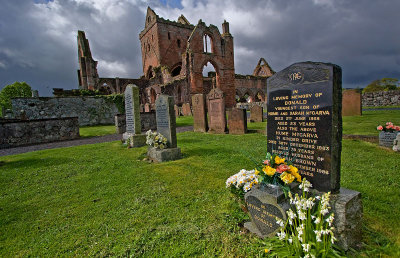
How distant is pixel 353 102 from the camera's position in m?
12.8

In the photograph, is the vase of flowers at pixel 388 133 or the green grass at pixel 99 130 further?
the green grass at pixel 99 130

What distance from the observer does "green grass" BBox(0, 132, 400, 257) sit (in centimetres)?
236

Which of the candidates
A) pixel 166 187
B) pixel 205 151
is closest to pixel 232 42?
pixel 205 151

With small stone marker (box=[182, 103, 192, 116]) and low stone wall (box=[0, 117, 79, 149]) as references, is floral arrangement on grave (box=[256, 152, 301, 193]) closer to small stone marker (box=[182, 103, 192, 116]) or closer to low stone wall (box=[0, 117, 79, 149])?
low stone wall (box=[0, 117, 79, 149])

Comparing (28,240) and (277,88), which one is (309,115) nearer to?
(277,88)

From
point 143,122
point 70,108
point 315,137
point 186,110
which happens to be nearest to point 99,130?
point 143,122

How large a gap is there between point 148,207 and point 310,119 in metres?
2.68

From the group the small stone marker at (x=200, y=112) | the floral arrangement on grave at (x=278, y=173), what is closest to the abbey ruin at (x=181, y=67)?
the small stone marker at (x=200, y=112)

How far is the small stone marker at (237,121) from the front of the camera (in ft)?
30.4

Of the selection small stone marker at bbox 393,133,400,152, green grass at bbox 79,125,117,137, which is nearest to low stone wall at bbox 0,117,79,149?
green grass at bbox 79,125,117,137

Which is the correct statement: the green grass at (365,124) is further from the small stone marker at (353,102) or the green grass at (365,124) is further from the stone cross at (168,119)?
the stone cross at (168,119)

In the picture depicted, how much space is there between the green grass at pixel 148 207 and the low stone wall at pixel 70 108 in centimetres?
1297

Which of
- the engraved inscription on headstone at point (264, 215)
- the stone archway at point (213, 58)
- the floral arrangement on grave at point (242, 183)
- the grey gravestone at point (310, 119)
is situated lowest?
the engraved inscription on headstone at point (264, 215)

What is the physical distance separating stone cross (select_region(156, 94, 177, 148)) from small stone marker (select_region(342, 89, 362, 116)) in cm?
1228
